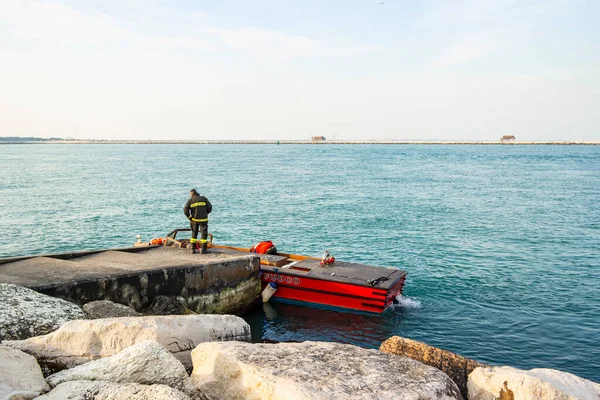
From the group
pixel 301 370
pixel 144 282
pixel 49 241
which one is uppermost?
pixel 301 370

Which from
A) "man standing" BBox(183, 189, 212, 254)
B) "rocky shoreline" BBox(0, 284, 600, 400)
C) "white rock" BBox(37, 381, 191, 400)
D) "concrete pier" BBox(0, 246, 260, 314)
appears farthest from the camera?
"man standing" BBox(183, 189, 212, 254)

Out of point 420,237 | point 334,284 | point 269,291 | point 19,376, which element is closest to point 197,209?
point 269,291

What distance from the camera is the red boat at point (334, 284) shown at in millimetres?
11742

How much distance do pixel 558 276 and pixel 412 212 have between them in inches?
497

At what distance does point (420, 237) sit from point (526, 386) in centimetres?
1707

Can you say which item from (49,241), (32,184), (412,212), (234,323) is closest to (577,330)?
(234,323)

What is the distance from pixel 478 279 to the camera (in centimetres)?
1552

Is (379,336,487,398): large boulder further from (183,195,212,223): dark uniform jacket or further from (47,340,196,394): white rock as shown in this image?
(183,195,212,223): dark uniform jacket

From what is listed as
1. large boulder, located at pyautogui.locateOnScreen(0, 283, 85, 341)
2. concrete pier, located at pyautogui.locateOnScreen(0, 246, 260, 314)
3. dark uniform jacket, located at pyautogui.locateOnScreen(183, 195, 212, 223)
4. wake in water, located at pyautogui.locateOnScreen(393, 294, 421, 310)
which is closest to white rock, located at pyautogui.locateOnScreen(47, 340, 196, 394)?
large boulder, located at pyautogui.locateOnScreen(0, 283, 85, 341)

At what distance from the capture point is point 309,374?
4566 mm

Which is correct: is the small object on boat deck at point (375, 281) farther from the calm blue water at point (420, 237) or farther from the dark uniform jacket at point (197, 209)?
the dark uniform jacket at point (197, 209)

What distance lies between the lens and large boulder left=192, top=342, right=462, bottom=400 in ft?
14.2

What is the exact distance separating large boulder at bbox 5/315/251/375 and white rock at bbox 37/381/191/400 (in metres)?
0.93

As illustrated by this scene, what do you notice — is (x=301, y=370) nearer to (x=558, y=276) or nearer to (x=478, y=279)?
(x=478, y=279)
